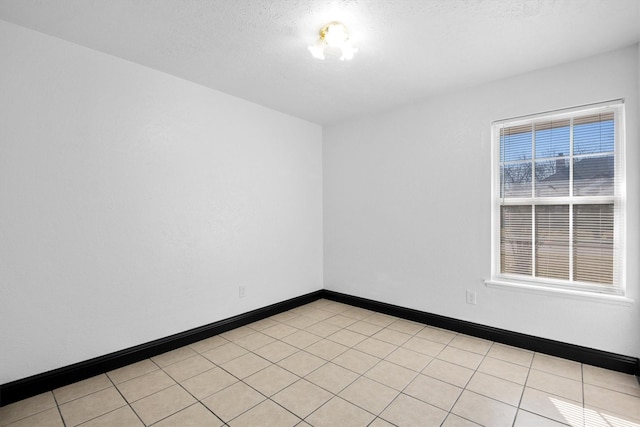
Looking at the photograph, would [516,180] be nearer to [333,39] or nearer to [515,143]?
[515,143]

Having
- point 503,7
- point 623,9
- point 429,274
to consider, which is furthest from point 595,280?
point 503,7

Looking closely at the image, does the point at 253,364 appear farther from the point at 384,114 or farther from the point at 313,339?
the point at 384,114

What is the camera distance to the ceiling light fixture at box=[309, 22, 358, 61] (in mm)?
2094

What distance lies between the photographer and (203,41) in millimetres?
2330

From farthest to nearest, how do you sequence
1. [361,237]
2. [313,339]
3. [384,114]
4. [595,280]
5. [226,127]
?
1. [361,237]
2. [384,114]
3. [226,127]
4. [313,339]
5. [595,280]

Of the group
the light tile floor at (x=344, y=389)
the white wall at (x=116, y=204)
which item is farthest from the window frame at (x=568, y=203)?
the white wall at (x=116, y=204)

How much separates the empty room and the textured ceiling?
2 centimetres

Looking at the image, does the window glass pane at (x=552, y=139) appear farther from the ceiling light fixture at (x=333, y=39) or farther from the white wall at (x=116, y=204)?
the white wall at (x=116, y=204)

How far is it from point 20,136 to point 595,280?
4.69 meters

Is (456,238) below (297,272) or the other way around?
the other way around

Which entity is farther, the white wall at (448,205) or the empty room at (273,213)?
the white wall at (448,205)

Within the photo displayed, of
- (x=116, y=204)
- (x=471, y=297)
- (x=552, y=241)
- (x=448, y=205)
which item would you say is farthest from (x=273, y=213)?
(x=552, y=241)

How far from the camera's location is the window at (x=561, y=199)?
8.23 ft

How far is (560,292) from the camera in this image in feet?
8.67
